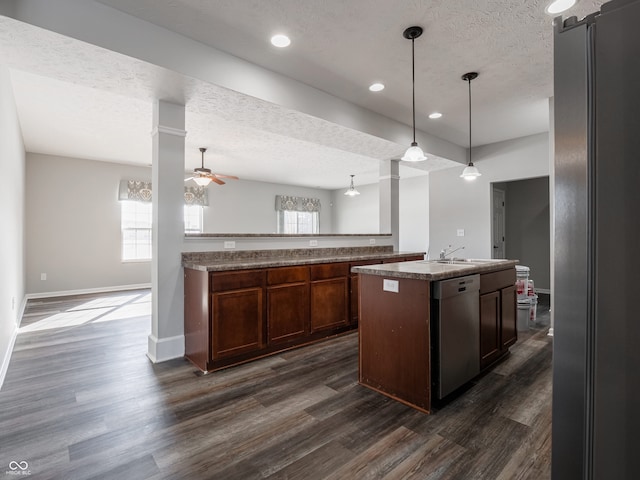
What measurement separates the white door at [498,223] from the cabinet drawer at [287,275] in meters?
4.15

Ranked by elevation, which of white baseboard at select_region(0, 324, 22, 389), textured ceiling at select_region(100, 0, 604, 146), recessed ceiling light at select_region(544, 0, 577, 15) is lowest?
white baseboard at select_region(0, 324, 22, 389)

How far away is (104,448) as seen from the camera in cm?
177

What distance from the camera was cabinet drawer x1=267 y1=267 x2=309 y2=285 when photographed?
312 centimetres

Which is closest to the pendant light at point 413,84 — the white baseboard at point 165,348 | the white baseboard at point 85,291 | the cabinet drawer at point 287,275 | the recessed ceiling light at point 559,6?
the recessed ceiling light at point 559,6

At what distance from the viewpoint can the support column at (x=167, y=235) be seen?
3.00 meters

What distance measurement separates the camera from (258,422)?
2006 millimetres

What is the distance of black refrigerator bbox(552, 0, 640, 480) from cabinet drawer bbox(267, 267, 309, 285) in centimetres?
261

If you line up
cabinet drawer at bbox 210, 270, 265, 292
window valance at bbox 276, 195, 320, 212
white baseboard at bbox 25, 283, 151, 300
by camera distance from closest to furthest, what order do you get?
Result: cabinet drawer at bbox 210, 270, 265, 292
white baseboard at bbox 25, 283, 151, 300
window valance at bbox 276, 195, 320, 212

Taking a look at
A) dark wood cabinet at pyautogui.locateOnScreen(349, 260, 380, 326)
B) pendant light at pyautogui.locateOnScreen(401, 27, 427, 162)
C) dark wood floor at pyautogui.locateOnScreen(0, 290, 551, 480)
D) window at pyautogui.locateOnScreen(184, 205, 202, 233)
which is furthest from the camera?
window at pyautogui.locateOnScreen(184, 205, 202, 233)

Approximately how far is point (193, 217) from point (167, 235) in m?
5.37

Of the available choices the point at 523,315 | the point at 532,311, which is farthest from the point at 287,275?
the point at 532,311

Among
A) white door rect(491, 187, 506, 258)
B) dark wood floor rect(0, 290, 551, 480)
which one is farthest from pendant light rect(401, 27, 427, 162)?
white door rect(491, 187, 506, 258)

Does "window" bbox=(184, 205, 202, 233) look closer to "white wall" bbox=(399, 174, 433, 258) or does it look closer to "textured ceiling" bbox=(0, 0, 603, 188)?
"textured ceiling" bbox=(0, 0, 603, 188)

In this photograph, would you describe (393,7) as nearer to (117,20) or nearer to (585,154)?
(117,20)
